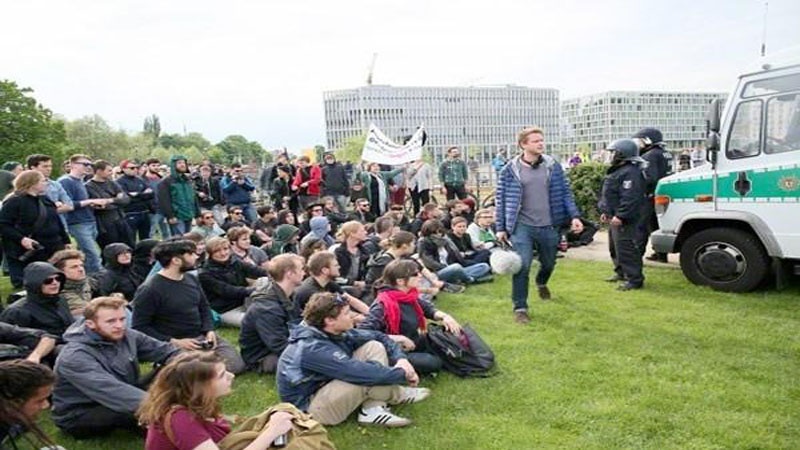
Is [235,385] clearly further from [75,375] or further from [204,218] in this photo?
[204,218]

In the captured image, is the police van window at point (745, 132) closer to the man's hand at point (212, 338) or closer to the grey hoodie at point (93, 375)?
the man's hand at point (212, 338)

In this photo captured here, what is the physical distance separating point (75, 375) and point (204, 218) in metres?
5.97

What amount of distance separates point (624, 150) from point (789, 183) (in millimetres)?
1934

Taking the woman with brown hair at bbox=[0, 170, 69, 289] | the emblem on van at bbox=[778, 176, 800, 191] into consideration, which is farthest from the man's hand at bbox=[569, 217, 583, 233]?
the woman with brown hair at bbox=[0, 170, 69, 289]

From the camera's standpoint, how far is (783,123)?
6.52m

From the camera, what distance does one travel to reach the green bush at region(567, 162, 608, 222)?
42.5 feet

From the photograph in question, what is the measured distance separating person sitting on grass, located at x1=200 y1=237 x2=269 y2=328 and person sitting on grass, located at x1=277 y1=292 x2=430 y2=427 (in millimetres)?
2490

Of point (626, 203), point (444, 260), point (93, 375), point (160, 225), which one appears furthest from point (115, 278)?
point (626, 203)

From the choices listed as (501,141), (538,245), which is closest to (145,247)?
(538,245)

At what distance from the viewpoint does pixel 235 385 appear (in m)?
5.14

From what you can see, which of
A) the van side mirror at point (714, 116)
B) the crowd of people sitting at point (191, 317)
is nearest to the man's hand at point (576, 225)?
the crowd of people sitting at point (191, 317)

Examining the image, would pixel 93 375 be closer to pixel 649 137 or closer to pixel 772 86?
pixel 772 86

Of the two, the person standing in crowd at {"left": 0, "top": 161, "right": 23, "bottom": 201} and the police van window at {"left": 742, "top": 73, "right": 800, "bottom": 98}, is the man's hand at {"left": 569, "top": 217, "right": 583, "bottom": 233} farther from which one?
the person standing in crowd at {"left": 0, "top": 161, "right": 23, "bottom": 201}

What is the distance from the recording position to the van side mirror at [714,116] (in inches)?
271
